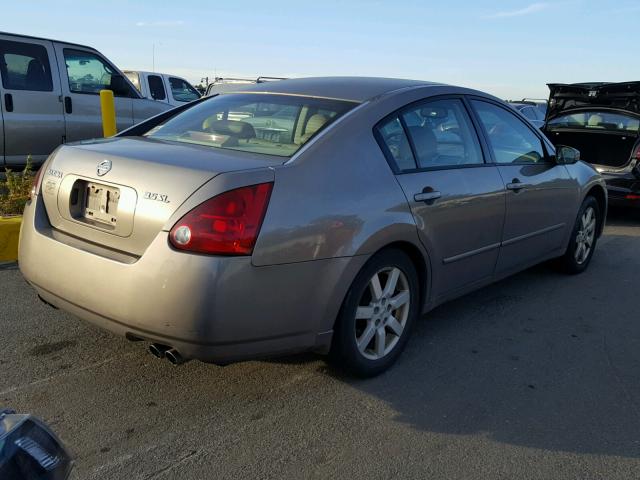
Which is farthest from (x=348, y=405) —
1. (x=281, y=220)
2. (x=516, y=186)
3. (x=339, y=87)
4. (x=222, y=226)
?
(x=516, y=186)

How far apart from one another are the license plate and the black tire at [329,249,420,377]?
117 centimetres

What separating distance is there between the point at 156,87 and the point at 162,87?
166 millimetres

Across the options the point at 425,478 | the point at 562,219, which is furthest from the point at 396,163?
the point at 562,219

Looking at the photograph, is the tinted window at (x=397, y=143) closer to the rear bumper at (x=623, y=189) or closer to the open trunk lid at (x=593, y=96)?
the rear bumper at (x=623, y=189)

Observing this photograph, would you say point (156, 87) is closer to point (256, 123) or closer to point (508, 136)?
point (508, 136)

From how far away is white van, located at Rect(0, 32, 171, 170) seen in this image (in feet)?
24.7

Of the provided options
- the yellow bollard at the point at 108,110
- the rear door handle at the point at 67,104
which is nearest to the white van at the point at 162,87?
the rear door handle at the point at 67,104

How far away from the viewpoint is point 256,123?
3600 mm

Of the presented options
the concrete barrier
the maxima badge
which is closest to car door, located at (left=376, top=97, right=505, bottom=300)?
the maxima badge

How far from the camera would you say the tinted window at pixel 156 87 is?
15.0 m

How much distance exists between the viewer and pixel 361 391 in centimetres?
326

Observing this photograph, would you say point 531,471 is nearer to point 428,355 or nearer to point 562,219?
point 428,355

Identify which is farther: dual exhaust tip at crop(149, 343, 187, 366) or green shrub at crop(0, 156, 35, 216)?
green shrub at crop(0, 156, 35, 216)

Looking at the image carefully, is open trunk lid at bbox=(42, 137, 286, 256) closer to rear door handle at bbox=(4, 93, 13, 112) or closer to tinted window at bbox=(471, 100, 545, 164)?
tinted window at bbox=(471, 100, 545, 164)
